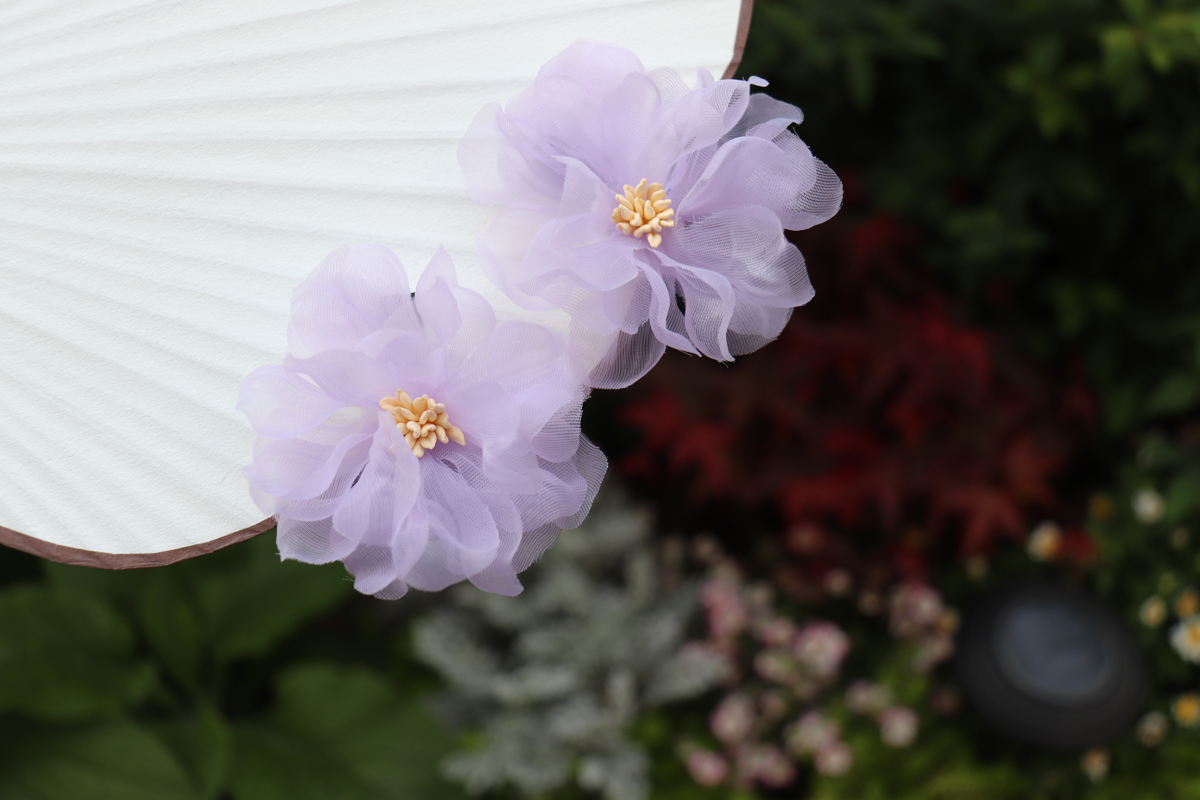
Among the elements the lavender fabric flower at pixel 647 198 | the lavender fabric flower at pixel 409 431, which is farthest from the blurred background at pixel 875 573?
the lavender fabric flower at pixel 409 431

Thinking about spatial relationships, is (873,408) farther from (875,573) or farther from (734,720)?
(734,720)

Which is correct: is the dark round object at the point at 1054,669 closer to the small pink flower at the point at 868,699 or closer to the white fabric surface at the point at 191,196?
the small pink flower at the point at 868,699

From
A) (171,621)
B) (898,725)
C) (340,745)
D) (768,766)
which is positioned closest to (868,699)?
(898,725)

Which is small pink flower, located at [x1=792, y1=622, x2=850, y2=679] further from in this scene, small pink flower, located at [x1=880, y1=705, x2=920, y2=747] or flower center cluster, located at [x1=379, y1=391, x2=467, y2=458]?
flower center cluster, located at [x1=379, y1=391, x2=467, y2=458]

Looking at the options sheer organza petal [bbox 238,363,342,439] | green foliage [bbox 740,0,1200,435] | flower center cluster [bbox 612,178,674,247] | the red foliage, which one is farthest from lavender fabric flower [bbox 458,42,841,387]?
the red foliage

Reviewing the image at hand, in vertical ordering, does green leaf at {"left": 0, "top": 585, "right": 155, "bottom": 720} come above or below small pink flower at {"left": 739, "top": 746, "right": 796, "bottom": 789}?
above
